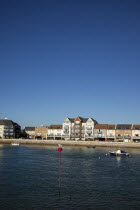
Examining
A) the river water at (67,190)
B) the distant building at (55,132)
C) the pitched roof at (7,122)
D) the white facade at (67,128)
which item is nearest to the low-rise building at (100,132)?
the white facade at (67,128)

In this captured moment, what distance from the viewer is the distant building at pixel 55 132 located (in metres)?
180

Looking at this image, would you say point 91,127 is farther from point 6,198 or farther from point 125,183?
point 6,198

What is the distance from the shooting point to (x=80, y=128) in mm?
172625

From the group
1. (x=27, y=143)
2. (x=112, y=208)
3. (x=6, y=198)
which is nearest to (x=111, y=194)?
(x=112, y=208)

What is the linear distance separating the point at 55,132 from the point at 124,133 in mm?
46923

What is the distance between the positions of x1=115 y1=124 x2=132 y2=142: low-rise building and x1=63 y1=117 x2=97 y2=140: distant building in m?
16.4

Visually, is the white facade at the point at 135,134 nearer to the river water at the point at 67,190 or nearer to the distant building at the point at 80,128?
the distant building at the point at 80,128

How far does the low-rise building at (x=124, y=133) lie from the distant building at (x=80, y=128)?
1642 centimetres

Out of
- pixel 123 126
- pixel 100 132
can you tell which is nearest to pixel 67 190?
pixel 100 132

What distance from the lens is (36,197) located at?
34219 mm

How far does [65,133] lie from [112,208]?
480 feet

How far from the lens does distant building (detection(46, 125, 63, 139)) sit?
180 meters

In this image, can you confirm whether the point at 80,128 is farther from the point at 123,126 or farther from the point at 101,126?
the point at 123,126

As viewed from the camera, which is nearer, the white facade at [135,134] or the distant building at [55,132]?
the white facade at [135,134]
